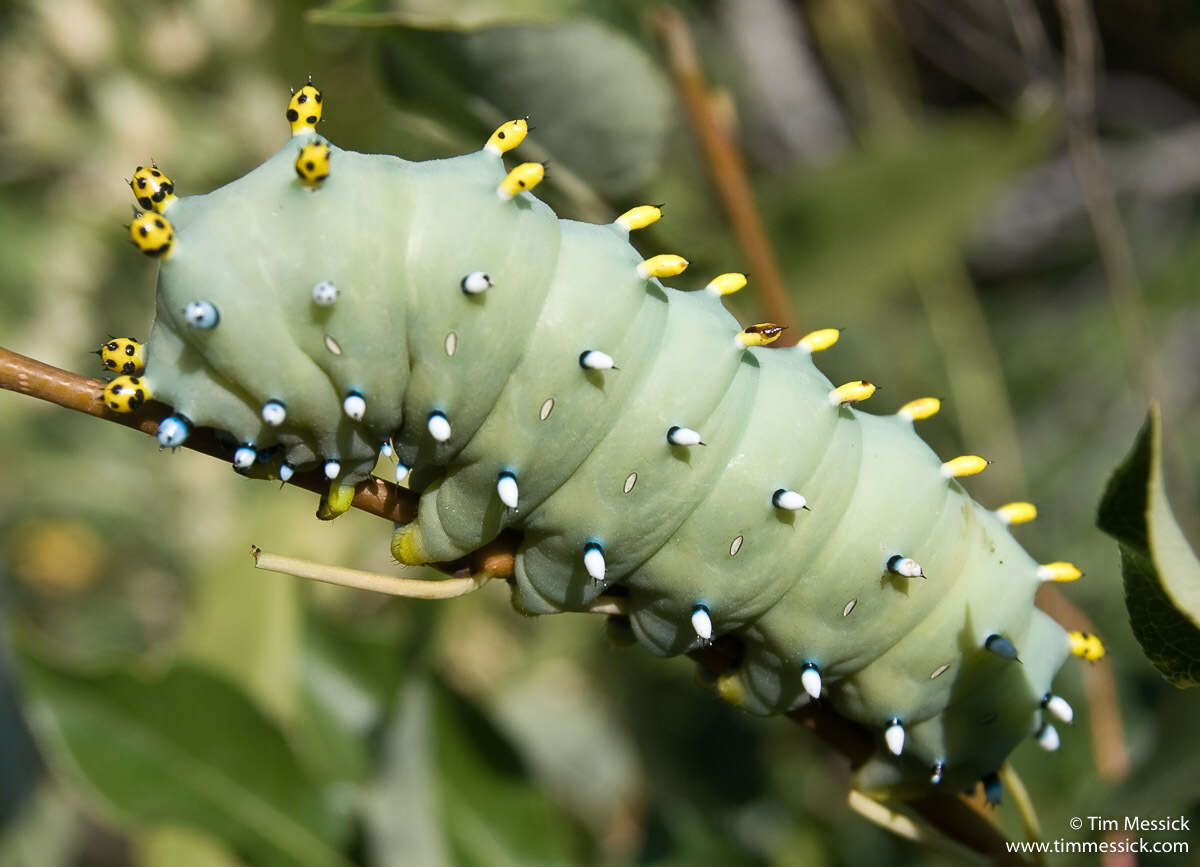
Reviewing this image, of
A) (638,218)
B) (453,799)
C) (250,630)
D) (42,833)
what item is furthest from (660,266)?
(42,833)

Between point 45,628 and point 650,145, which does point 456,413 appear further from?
point 45,628

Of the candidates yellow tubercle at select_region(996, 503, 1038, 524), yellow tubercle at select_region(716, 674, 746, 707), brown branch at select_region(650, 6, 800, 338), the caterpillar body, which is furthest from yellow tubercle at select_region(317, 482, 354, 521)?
brown branch at select_region(650, 6, 800, 338)

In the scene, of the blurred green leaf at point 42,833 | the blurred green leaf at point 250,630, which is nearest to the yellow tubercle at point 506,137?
the blurred green leaf at point 250,630

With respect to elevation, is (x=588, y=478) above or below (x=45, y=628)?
above

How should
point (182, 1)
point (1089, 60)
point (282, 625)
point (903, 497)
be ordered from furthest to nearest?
1. point (182, 1)
2. point (282, 625)
3. point (1089, 60)
4. point (903, 497)

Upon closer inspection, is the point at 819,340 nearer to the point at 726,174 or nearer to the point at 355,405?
the point at 355,405

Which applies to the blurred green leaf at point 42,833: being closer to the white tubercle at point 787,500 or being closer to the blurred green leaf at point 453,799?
the blurred green leaf at point 453,799

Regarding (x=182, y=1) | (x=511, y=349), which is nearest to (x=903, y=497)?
(x=511, y=349)
